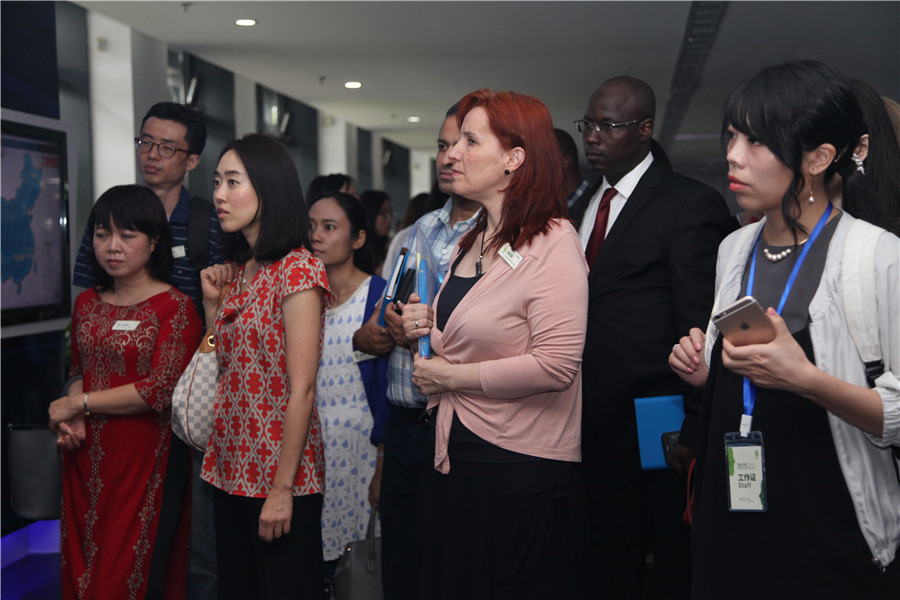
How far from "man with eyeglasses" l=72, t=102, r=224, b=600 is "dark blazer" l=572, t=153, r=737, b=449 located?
1.44 metres

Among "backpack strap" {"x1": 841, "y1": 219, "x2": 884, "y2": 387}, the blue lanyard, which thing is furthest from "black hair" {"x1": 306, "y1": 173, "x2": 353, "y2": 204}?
"backpack strap" {"x1": 841, "y1": 219, "x2": 884, "y2": 387}

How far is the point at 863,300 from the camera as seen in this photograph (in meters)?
1.39

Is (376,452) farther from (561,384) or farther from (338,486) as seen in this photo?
(561,384)

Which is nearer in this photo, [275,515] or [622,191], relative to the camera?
[275,515]

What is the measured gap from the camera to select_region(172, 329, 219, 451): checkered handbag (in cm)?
223

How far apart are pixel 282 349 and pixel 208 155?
253 inches

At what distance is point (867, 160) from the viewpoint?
1.75 meters

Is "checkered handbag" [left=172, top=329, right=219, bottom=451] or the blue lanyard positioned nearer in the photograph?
the blue lanyard

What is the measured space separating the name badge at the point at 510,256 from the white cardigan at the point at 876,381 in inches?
25.0

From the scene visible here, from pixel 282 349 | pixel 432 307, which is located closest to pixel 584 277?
pixel 432 307

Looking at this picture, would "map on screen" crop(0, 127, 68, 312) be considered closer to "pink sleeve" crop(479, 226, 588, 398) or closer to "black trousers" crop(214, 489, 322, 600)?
"black trousers" crop(214, 489, 322, 600)

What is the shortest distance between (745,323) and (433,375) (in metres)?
0.74

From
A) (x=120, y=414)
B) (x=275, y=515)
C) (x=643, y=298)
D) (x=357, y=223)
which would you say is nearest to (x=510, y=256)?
(x=643, y=298)

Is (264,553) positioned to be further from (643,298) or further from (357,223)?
(357,223)
